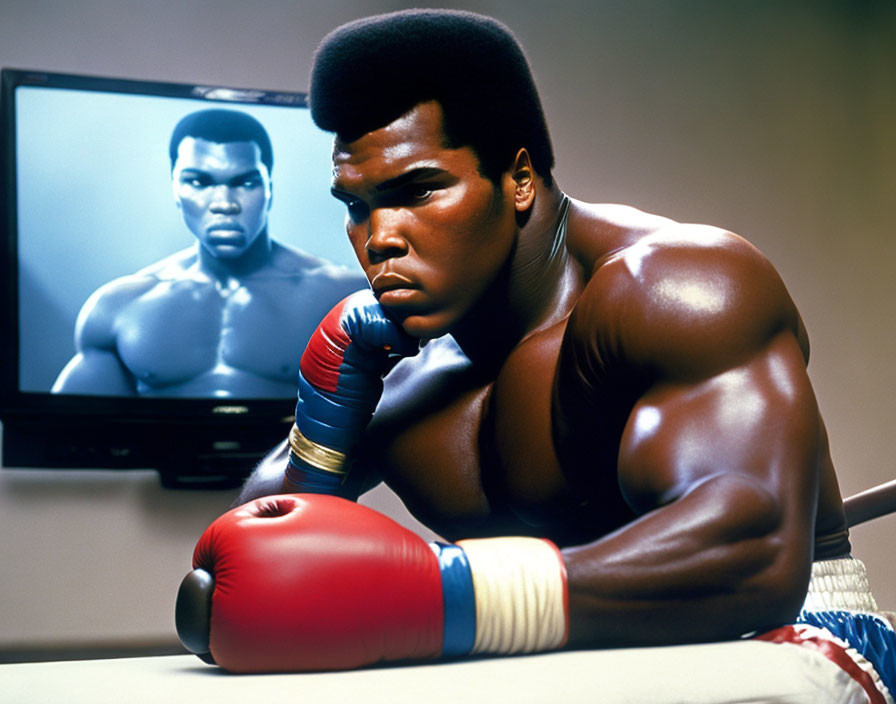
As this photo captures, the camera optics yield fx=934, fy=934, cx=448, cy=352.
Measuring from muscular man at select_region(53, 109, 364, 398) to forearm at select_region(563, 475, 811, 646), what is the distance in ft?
5.72

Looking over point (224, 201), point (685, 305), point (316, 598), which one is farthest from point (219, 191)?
point (316, 598)

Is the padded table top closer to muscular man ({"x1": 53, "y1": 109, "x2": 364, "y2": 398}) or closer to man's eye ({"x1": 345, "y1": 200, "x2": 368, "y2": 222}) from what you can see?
man's eye ({"x1": 345, "y1": 200, "x2": 368, "y2": 222})

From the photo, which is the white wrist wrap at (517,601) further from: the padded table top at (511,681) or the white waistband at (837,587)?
the white waistband at (837,587)

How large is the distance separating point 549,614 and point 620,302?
29 cm

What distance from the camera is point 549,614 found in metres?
0.61

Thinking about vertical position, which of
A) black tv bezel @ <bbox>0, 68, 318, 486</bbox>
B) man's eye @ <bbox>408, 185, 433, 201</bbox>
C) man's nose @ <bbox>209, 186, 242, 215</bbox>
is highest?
man's eye @ <bbox>408, 185, 433, 201</bbox>

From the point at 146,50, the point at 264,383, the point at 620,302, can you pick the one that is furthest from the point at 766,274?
the point at 146,50

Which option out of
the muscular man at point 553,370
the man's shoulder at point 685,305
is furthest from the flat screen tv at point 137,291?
the man's shoulder at point 685,305

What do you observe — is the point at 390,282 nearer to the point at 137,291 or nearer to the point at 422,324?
the point at 422,324

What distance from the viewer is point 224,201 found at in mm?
2275

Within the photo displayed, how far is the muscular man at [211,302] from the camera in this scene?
7.38 ft

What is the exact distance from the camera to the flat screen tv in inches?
87.6

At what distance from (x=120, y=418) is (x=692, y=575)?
187cm

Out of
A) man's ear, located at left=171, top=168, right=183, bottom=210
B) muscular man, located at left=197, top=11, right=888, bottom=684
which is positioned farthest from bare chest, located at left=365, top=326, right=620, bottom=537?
man's ear, located at left=171, top=168, right=183, bottom=210
